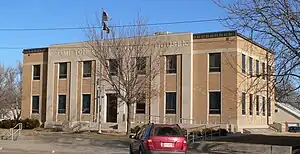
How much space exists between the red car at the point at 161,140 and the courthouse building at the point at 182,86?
59.5 feet

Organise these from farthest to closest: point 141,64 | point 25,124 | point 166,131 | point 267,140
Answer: point 25,124 → point 141,64 → point 267,140 → point 166,131

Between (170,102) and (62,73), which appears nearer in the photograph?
(170,102)

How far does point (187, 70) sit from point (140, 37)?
212 inches

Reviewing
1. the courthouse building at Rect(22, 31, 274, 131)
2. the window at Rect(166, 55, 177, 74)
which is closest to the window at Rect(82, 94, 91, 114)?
the courthouse building at Rect(22, 31, 274, 131)

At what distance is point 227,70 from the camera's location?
138 feet

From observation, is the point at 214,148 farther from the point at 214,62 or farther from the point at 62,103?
the point at 62,103

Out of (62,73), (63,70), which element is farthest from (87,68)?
(62,73)

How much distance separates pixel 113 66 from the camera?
41188mm

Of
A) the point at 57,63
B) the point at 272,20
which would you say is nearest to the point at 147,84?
the point at 57,63

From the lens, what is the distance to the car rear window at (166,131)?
1967 centimetres

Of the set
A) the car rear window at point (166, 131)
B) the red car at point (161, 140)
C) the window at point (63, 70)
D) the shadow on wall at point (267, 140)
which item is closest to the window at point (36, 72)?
the window at point (63, 70)

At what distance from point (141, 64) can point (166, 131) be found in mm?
22005

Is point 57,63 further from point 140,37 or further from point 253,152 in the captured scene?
point 253,152

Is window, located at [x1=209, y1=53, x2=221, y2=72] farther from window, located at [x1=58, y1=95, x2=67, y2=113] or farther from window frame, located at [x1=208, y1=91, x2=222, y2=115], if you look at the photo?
window, located at [x1=58, y1=95, x2=67, y2=113]
